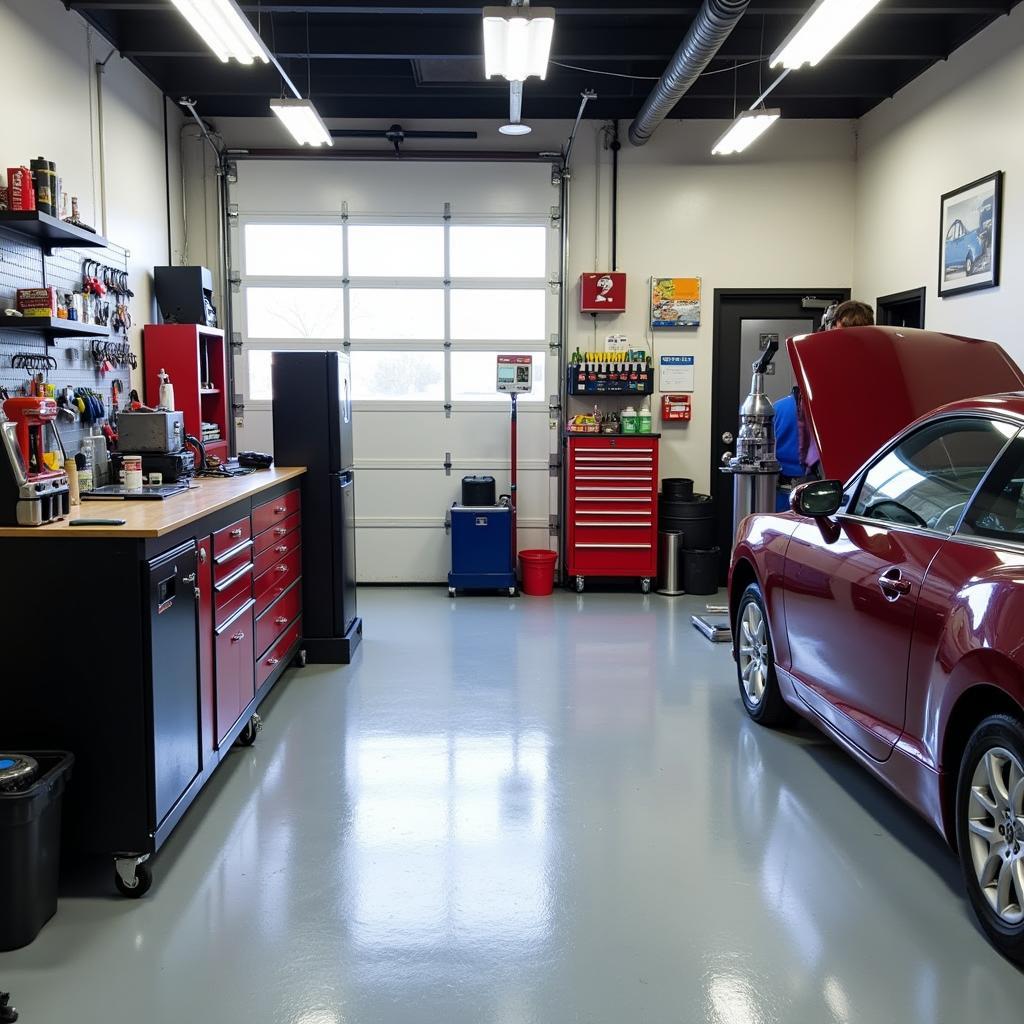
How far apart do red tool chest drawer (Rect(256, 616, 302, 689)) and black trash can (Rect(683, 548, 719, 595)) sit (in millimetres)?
3131

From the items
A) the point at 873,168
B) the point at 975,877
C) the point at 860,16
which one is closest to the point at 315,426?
the point at 860,16

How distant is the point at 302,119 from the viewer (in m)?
5.29

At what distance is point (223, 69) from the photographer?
20.3 feet

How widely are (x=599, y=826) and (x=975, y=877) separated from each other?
110cm

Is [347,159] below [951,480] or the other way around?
the other way around

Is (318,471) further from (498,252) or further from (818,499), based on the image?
(498,252)

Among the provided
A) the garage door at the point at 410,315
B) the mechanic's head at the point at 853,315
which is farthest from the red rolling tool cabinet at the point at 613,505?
the mechanic's head at the point at 853,315

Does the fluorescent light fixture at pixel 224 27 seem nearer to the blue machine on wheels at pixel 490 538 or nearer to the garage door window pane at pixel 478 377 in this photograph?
the blue machine on wheels at pixel 490 538

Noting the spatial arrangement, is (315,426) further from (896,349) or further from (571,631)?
(896,349)

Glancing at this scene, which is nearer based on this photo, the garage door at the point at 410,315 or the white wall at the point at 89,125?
the white wall at the point at 89,125

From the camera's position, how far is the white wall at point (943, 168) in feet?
15.6

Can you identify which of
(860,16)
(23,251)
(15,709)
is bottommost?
(15,709)

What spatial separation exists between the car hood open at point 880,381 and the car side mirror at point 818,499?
0.53m

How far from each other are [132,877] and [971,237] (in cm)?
514
